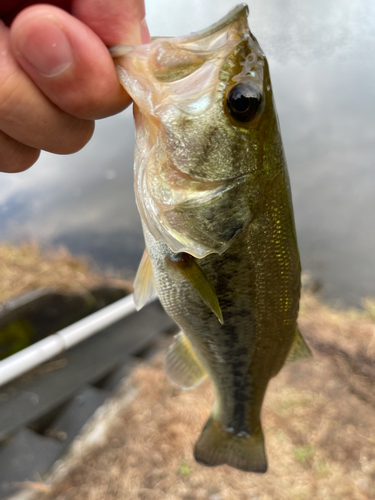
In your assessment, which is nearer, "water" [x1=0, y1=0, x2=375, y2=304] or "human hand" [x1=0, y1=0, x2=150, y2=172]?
"human hand" [x1=0, y1=0, x2=150, y2=172]

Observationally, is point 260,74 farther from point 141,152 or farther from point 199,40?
point 141,152

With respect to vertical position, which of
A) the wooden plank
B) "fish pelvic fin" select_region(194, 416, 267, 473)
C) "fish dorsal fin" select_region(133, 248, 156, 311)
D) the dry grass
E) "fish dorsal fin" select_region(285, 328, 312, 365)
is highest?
"fish dorsal fin" select_region(133, 248, 156, 311)

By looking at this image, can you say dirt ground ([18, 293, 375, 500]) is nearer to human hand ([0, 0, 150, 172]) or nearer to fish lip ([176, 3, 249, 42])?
human hand ([0, 0, 150, 172])

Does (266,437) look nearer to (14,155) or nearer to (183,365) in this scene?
(183,365)

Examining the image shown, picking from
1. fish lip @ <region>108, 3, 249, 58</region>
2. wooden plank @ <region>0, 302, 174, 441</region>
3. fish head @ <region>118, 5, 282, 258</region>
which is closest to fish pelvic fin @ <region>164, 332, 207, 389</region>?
fish head @ <region>118, 5, 282, 258</region>

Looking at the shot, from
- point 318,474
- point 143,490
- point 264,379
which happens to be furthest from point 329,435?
point 264,379

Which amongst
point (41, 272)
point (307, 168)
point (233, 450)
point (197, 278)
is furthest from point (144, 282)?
point (307, 168)

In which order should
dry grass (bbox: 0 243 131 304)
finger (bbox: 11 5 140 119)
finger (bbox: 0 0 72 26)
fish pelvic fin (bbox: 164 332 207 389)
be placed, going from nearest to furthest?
finger (bbox: 11 5 140 119)
finger (bbox: 0 0 72 26)
fish pelvic fin (bbox: 164 332 207 389)
dry grass (bbox: 0 243 131 304)
